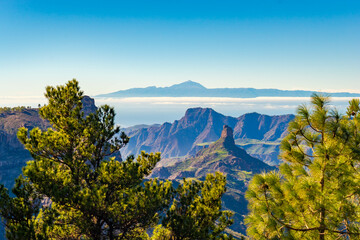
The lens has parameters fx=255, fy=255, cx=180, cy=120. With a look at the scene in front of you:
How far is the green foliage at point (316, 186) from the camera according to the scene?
9570 mm

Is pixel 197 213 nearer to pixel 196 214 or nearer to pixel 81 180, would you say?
pixel 196 214

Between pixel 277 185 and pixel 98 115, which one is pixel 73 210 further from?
pixel 277 185

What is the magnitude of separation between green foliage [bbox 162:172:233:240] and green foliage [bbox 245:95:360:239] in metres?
7.99

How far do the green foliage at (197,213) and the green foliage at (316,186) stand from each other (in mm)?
7991

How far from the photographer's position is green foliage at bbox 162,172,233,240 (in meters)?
17.8

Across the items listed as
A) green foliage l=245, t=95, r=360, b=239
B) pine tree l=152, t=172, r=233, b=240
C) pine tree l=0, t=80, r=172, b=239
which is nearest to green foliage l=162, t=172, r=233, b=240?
pine tree l=152, t=172, r=233, b=240

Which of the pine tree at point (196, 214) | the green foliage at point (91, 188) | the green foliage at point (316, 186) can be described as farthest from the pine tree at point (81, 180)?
the green foliage at point (316, 186)

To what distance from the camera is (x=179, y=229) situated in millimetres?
17844

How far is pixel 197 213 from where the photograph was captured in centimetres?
1877

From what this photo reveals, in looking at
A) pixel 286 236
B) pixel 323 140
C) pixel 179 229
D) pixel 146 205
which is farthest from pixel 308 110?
pixel 179 229

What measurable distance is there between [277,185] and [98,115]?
12984mm

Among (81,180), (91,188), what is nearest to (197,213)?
(91,188)

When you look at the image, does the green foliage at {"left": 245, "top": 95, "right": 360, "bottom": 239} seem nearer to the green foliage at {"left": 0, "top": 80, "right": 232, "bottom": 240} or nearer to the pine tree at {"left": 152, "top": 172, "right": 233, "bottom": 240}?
the pine tree at {"left": 152, "top": 172, "right": 233, "bottom": 240}

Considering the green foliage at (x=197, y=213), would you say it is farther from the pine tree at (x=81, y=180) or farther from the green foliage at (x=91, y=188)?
the pine tree at (x=81, y=180)
